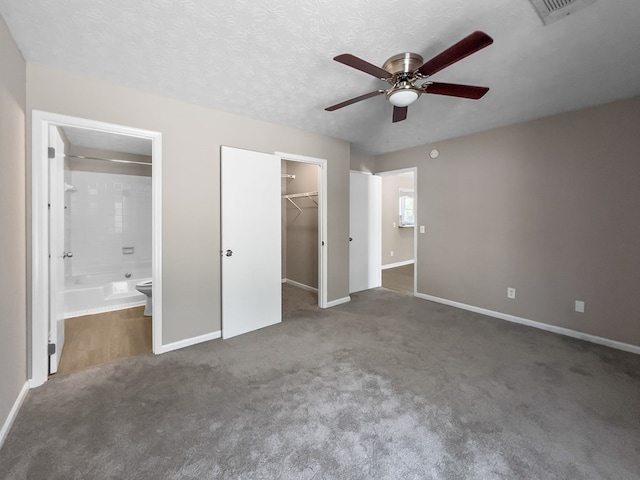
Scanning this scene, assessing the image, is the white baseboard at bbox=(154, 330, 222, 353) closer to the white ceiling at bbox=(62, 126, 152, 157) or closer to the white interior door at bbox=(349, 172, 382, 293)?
the white ceiling at bbox=(62, 126, 152, 157)

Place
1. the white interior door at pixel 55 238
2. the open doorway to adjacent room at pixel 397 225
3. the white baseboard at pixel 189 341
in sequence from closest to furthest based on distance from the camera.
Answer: the white interior door at pixel 55 238, the white baseboard at pixel 189 341, the open doorway to adjacent room at pixel 397 225

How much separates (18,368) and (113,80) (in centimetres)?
225

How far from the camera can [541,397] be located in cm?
202

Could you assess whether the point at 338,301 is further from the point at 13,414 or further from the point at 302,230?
the point at 13,414

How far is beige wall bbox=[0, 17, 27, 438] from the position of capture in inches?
65.4

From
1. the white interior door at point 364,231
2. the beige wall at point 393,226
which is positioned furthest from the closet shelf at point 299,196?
the beige wall at point 393,226

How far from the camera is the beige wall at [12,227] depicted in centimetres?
166

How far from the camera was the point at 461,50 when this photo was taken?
4.91 feet

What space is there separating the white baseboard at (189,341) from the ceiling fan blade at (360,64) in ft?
9.00

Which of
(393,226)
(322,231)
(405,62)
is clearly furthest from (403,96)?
(393,226)

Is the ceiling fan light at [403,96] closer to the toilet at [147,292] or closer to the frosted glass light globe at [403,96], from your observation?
the frosted glass light globe at [403,96]

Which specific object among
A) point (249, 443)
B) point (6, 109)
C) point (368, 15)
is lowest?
point (249, 443)

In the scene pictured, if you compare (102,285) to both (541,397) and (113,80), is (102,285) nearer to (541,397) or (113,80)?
(113,80)

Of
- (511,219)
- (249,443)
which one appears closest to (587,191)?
(511,219)
